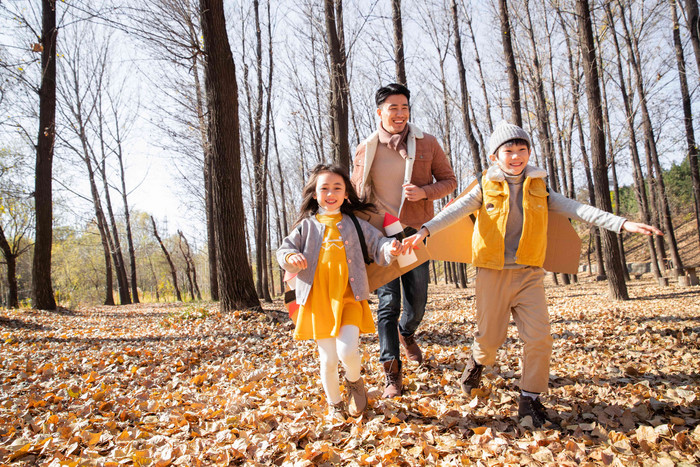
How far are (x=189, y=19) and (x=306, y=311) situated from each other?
7724mm

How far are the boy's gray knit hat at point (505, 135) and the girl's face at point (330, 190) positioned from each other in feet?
3.84

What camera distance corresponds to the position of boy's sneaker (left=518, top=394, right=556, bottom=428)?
2.62 metres

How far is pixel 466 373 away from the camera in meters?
3.13

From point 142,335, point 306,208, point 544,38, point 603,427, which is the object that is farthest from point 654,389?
point 544,38

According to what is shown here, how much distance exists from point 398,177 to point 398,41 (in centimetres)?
717

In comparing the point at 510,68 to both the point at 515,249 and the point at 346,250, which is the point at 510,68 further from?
the point at 346,250

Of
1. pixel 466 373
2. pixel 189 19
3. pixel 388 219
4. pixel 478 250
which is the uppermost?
pixel 189 19

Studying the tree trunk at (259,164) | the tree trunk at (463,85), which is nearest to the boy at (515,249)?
the tree trunk at (463,85)

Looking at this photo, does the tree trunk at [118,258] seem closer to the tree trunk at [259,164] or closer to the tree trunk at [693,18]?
the tree trunk at [259,164]

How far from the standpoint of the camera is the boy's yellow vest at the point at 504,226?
9.10ft

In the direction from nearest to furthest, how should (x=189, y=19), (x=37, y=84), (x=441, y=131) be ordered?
1. (x=189, y=19)
2. (x=37, y=84)
3. (x=441, y=131)

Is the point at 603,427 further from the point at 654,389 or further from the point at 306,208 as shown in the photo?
the point at 306,208

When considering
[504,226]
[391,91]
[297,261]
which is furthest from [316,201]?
[504,226]

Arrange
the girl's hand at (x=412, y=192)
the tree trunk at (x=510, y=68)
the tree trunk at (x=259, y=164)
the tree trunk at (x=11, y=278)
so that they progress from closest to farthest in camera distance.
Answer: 1. the girl's hand at (x=412, y=192)
2. the tree trunk at (x=510, y=68)
3. the tree trunk at (x=11, y=278)
4. the tree trunk at (x=259, y=164)
